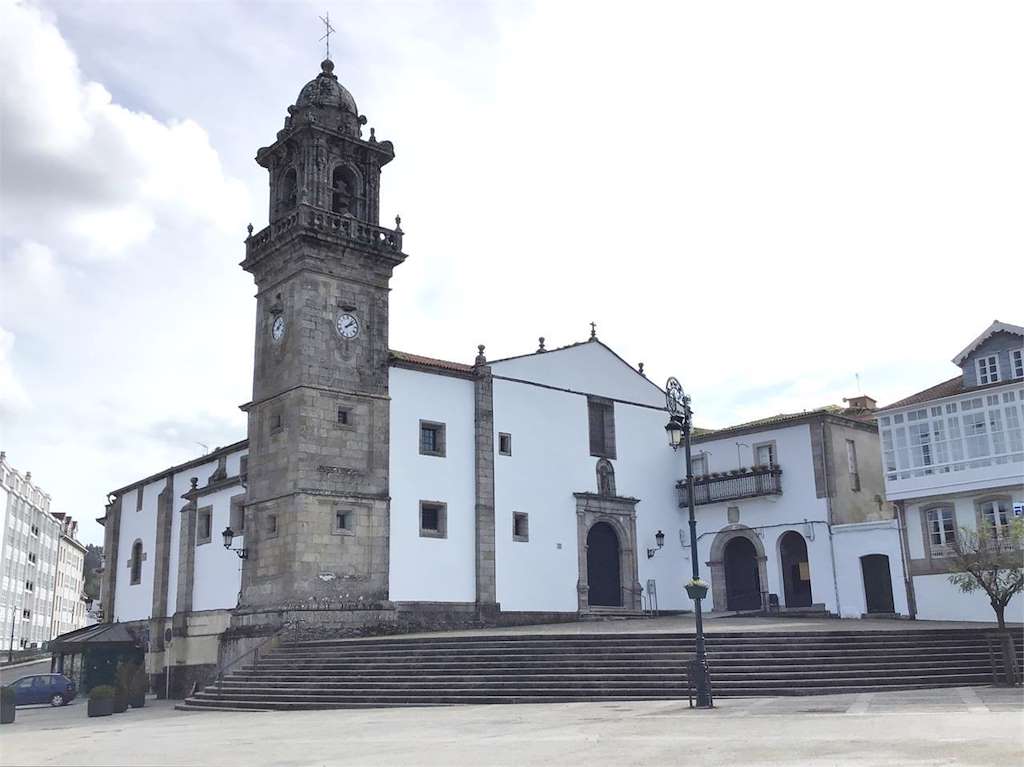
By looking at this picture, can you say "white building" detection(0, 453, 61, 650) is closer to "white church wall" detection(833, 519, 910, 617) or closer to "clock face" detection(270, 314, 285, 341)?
"clock face" detection(270, 314, 285, 341)

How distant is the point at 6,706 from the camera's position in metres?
23.9

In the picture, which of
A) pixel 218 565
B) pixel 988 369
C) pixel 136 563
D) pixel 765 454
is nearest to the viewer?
pixel 988 369

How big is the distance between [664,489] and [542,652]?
17.2m

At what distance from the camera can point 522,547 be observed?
34000mm

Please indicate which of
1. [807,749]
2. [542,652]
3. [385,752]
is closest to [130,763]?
[385,752]

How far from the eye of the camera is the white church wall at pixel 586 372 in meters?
35.7

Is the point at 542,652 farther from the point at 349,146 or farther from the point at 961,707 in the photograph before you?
the point at 349,146

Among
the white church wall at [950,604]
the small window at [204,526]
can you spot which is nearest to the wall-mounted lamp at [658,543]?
the white church wall at [950,604]

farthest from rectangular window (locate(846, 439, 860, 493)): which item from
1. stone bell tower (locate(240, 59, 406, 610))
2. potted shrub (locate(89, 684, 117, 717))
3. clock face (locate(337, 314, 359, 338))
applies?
potted shrub (locate(89, 684, 117, 717))

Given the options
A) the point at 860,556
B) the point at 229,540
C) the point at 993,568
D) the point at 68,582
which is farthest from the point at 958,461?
the point at 68,582

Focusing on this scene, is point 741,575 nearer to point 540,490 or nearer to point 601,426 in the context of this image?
point 601,426

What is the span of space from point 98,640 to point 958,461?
30.9 metres

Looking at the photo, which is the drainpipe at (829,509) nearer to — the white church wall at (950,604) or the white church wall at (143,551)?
the white church wall at (950,604)

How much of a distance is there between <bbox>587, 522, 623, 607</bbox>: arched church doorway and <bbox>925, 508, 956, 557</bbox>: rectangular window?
10954 millimetres
